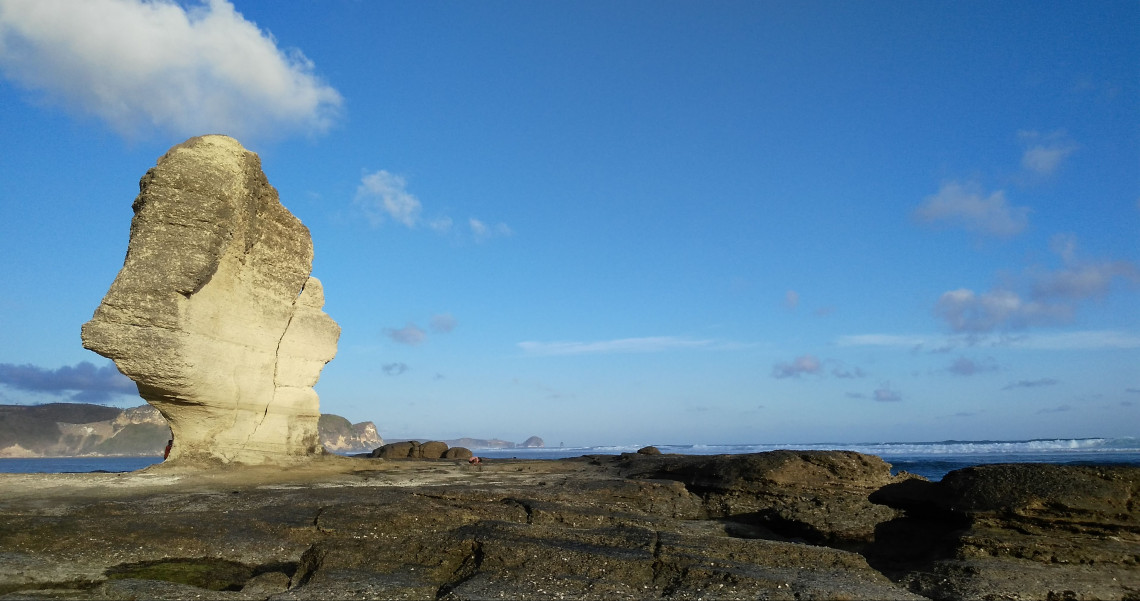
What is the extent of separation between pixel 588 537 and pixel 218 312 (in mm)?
9494

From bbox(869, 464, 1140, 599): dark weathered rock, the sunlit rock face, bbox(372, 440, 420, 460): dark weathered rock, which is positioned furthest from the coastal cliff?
bbox(869, 464, 1140, 599): dark weathered rock

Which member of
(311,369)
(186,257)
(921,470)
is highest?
(186,257)

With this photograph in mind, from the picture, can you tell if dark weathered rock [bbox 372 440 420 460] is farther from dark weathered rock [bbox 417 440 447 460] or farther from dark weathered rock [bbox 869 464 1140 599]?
dark weathered rock [bbox 869 464 1140 599]

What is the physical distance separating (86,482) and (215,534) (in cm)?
476

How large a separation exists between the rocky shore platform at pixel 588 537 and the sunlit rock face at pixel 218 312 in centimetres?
188

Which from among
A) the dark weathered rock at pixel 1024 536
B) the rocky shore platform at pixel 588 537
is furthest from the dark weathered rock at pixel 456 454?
the dark weathered rock at pixel 1024 536

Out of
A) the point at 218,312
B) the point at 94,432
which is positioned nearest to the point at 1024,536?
the point at 218,312

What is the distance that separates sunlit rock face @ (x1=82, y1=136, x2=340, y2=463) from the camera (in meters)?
11.6

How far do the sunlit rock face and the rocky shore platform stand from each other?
1884 millimetres

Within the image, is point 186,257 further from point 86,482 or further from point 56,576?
point 56,576

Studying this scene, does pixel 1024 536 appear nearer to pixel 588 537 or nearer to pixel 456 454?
pixel 588 537

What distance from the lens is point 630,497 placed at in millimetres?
10875

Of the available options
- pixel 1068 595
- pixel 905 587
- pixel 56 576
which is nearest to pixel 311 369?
pixel 56 576

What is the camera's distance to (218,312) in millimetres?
13016
